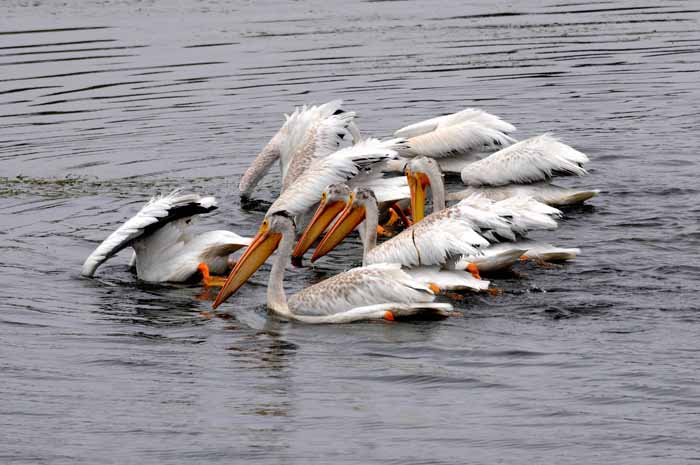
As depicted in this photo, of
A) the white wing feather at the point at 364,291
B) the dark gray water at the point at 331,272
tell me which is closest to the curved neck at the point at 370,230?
the dark gray water at the point at 331,272

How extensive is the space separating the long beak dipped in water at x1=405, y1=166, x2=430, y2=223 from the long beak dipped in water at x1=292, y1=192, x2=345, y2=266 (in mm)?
667

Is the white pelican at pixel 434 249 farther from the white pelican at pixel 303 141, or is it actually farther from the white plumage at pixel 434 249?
the white pelican at pixel 303 141

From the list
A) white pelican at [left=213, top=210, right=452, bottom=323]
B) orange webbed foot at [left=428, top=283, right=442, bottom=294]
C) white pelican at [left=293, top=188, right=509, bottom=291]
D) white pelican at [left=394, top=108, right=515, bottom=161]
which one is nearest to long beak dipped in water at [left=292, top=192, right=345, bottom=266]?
white pelican at [left=293, top=188, right=509, bottom=291]

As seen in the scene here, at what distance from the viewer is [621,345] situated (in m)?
6.20

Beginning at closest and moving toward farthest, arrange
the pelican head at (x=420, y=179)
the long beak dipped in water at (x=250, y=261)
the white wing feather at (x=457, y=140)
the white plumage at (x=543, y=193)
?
the long beak dipped in water at (x=250, y=261)
the pelican head at (x=420, y=179)
the white plumage at (x=543, y=193)
the white wing feather at (x=457, y=140)

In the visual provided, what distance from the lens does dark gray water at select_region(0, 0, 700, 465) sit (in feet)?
17.3

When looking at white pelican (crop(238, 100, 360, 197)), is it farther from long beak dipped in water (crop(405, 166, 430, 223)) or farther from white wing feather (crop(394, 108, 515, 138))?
long beak dipped in water (crop(405, 166, 430, 223))

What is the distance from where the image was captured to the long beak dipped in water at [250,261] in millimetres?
7418

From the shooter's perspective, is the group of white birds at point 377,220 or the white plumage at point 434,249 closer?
the group of white birds at point 377,220

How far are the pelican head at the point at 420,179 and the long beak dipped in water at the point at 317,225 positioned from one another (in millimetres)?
656

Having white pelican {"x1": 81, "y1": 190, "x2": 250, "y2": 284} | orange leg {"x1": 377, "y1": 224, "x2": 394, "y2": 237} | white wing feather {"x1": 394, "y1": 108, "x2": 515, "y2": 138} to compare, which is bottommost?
orange leg {"x1": 377, "y1": 224, "x2": 394, "y2": 237}

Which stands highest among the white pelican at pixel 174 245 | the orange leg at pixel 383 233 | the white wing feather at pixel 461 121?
the white wing feather at pixel 461 121

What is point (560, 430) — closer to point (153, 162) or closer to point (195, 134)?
point (153, 162)

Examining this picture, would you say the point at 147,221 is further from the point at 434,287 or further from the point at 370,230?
the point at 434,287
